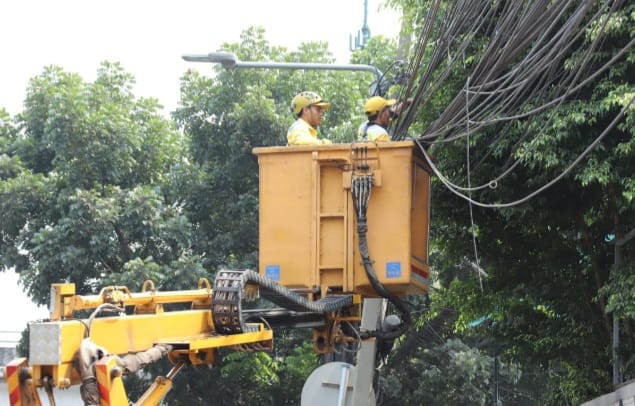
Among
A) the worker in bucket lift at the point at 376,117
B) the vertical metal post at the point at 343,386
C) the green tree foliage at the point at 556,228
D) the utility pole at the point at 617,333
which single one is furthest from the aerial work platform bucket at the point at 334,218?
the utility pole at the point at 617,333

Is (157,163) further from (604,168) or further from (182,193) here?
(604,168)

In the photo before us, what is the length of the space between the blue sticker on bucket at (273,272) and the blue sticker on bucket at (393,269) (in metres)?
0.99

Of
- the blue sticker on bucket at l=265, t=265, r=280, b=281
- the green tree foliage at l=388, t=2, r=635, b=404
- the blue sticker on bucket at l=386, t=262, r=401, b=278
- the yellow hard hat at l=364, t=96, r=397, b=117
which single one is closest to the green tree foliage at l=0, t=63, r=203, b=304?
the green tree foliage at l=388, t=2, r=635, b=404

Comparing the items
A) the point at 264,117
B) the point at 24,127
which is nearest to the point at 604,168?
the point at 264,117

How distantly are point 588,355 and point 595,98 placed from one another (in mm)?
3926

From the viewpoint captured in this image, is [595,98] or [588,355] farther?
[588,355]

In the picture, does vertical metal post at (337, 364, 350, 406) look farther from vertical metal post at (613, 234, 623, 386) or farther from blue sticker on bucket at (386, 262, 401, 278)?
blue sticker on bucket at (386, 262, 401, 278)

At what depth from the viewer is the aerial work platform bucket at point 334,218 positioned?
988cm

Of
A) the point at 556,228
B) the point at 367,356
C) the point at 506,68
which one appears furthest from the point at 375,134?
the point at 556,228

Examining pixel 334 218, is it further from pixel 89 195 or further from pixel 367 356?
pixel 89 195

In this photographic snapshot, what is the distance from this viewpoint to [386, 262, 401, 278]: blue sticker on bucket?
387 inches

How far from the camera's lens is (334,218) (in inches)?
396

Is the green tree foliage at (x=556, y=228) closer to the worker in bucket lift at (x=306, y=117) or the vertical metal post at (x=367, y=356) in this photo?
the vertical metal post at (x=367, y=356)

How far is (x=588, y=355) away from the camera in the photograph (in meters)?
14.0
